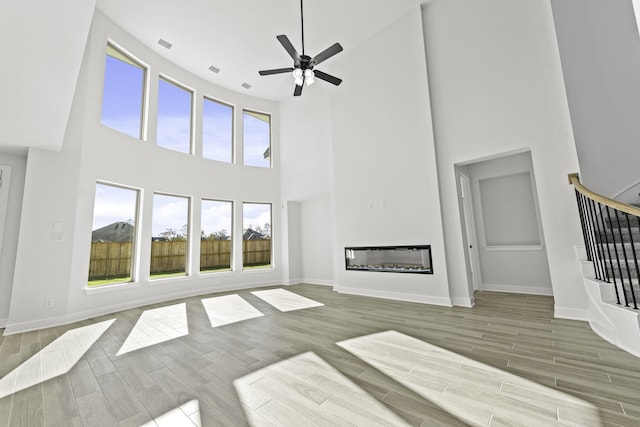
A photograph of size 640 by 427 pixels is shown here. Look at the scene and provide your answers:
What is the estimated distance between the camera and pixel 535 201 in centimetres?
451

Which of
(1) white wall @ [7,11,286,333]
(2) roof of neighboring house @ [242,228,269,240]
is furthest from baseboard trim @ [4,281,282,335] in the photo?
(2) roof of neighboring house @ [242,228,269,240]

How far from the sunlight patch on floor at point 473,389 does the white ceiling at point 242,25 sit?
5.31 m

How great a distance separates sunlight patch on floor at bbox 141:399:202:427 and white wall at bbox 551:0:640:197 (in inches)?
184

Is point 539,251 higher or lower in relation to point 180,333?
higher

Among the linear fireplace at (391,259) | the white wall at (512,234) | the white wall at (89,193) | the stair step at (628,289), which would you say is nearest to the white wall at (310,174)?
the linear fireplace at (391,259)

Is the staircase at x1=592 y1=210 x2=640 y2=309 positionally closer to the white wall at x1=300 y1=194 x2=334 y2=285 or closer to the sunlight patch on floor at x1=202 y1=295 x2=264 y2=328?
the sunlight patch on floor at x1=202 y1=295 x2=264 y2=328

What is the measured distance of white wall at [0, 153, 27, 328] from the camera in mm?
3527

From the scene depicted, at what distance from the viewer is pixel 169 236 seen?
531cm

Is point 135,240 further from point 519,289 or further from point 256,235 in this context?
point 519,289

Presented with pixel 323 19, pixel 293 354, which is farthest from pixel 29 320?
pixel 323 19

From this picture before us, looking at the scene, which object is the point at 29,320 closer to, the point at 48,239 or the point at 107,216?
the point at 48,239

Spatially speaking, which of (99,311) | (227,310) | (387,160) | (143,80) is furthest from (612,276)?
(143,80)

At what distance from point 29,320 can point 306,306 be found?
3711 millimetres

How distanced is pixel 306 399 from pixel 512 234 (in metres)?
4.93
